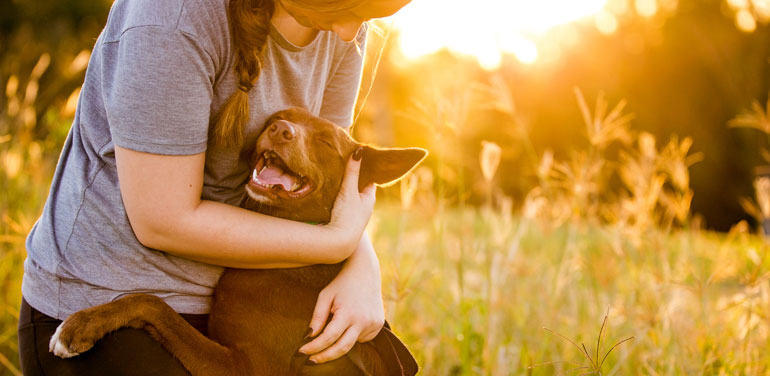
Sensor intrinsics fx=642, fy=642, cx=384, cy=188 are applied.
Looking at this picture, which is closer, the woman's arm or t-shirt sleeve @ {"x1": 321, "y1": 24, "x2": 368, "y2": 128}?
the woman's arm

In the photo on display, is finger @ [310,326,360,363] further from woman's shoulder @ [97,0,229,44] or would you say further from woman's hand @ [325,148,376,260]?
woman's shoulder @ [97,0,229,44]

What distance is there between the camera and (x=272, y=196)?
2.45 m

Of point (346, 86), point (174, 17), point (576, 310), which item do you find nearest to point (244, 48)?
point (174, 17)

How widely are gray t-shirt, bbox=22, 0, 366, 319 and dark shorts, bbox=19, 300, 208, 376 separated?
0.08 meters

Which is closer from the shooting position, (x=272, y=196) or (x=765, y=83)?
(x=272, y=196)

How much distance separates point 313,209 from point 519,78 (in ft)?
66.3

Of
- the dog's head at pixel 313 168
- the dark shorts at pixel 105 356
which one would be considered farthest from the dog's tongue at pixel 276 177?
the dark shorts at pixel 105 356

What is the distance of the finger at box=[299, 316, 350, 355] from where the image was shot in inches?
84.1

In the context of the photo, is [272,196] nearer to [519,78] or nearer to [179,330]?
[179,330]

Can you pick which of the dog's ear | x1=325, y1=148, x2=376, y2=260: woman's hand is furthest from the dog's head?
x1=325, y1=148, x2=376, y2=260: woman's hand

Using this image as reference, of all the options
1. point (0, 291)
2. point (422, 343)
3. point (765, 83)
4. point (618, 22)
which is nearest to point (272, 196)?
point (422, 343)

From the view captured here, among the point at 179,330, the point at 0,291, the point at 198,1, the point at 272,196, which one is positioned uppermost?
the point at 198,1

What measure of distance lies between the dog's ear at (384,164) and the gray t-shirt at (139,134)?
0.49m

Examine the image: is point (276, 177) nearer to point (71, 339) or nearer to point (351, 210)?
point (351, 210)
